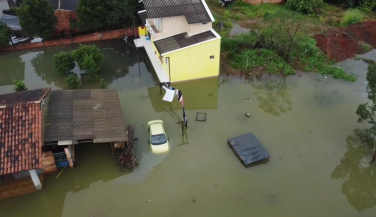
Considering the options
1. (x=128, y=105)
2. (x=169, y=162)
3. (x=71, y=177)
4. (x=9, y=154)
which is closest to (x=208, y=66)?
(x=128, y=105)

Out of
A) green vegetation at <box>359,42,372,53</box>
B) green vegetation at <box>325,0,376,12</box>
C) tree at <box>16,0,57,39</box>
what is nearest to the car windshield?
tree at <box>16,0,57,39</box>

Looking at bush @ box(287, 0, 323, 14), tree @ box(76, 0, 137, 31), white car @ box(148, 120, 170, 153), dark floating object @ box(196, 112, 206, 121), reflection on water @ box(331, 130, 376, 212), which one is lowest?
reflection on water @ box(331, 130, 376, 212)

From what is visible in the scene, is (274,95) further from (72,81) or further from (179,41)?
(72,81)

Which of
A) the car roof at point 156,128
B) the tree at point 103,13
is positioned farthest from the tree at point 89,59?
the car roof at point 156,128

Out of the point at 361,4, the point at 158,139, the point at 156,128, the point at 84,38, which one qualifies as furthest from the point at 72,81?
the point at 361,4

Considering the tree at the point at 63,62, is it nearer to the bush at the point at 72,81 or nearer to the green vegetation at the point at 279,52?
the bush at the point at 72,81

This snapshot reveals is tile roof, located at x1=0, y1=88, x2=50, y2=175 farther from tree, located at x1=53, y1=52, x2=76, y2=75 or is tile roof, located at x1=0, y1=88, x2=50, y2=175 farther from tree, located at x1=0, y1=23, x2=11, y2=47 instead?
tree, located at x1=0, y1=23, x2=11, y2=47
